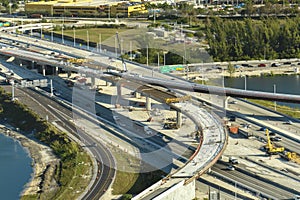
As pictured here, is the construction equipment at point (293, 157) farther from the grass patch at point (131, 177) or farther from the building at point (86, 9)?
the building at point (86, 9)

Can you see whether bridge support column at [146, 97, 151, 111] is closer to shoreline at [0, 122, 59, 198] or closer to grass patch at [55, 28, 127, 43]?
shoreline at [0, 122, 59, 198]

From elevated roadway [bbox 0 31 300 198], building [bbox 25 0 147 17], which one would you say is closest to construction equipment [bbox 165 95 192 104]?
elevated roadway [bbox 0 31 300 198]

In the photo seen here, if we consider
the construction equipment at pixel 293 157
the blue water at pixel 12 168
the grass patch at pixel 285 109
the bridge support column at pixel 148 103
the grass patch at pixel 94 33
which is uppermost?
the grass patch at pixel 94 33

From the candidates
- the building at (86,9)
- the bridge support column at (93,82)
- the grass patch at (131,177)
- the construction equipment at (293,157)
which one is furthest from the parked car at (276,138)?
the building at (86,9)

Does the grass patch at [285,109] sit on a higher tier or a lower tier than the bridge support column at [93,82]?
lower

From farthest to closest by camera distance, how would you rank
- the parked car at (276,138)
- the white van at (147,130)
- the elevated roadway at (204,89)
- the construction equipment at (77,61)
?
the construction equipment at (77,61), the elevated roadway at (204,89), the white van at (147,130), the parked car at (276,138)

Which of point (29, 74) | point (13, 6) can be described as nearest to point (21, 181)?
point (29, 74)
